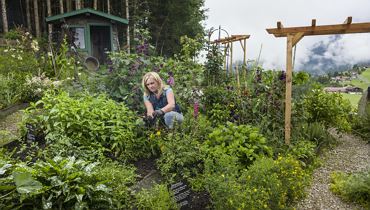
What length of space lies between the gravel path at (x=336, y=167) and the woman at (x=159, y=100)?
1.98 m

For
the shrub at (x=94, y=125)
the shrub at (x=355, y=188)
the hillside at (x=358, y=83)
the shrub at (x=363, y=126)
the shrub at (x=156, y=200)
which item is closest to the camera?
the shrub at (x=156, y=200)

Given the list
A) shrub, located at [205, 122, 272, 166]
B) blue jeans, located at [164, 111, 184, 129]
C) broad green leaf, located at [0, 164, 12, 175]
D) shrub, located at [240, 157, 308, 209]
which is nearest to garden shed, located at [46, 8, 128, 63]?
blue jeans, located at [164, 111, 184, 129]

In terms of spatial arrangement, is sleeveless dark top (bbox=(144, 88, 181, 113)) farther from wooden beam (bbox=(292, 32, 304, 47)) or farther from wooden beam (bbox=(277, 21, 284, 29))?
wooden beam (bbox=(292, 32, 304, 47))

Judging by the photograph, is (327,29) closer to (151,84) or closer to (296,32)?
(296,32)

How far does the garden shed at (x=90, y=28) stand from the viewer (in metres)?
9.96

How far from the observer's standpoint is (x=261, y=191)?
10.0ft

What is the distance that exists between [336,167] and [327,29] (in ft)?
7.00

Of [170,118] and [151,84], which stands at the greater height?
[151,84]

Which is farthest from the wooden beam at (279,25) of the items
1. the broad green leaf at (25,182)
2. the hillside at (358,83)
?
the broad green leaf at (25,182)

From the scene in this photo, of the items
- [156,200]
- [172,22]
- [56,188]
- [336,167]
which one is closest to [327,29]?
[336,167]

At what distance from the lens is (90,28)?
11.1 m

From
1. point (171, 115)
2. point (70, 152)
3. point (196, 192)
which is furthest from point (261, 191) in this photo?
point (70, 152)

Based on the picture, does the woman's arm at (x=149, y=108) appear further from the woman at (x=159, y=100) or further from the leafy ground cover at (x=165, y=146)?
the leafy ground cover at (x=165, y=146)

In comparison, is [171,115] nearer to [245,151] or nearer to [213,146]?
[213,146]
